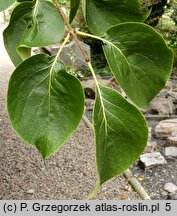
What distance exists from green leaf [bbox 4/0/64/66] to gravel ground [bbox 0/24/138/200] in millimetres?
2622

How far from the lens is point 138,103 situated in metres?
0.34

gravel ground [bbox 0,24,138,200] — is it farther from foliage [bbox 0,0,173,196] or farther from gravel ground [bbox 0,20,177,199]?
foliage [bbox 0,0,173,196]

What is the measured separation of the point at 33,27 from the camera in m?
0.36

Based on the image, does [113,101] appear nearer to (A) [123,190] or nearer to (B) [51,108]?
(B) [51,108]

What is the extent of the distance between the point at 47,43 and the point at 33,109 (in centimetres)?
6

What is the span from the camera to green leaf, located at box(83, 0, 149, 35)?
1.30 ft

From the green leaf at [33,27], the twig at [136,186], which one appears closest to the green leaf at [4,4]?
the green leaf at [33,27]

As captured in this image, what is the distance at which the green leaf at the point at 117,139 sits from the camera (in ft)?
1.06

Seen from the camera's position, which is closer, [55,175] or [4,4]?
[4,4]

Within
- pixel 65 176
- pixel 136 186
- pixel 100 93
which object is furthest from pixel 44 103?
pixel 65 176

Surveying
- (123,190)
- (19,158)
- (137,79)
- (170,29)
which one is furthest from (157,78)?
(170,29)

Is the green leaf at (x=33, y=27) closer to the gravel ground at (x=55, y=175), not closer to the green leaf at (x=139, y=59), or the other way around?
the green leaf at (x=139, y=59)

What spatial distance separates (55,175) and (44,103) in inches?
117

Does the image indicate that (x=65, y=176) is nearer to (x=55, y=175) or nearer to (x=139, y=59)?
(x=55, y=175)
